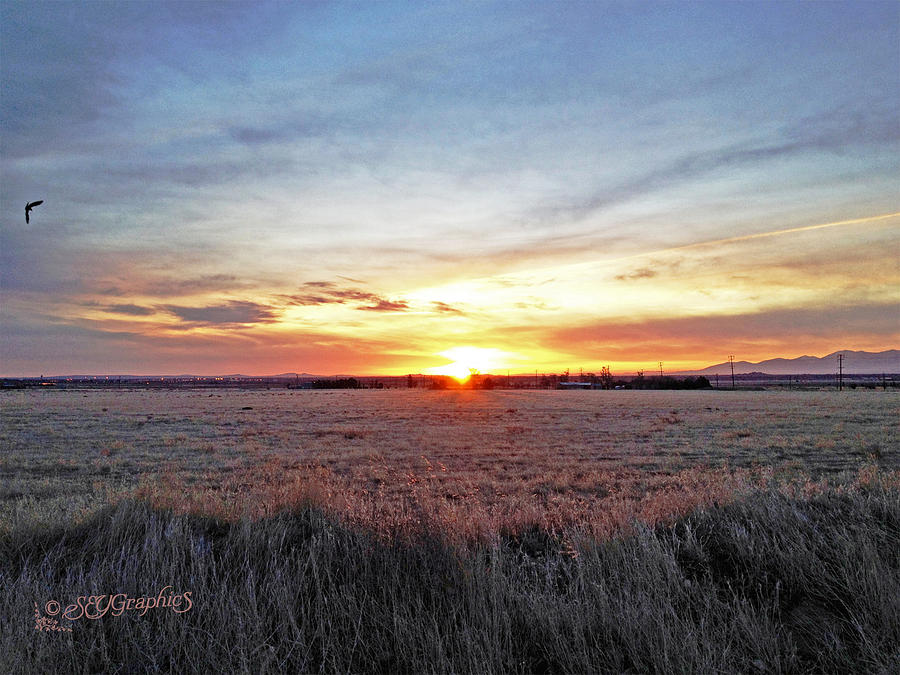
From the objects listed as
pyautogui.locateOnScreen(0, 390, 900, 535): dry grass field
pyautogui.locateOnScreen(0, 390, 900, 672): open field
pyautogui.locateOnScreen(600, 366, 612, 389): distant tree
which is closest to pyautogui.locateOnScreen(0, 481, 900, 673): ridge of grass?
pyautogui.locateOnScreen(0, 390, 900, 672): open field

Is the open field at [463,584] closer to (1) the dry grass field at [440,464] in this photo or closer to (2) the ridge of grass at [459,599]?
(2) the ridge of grass at [459,599]

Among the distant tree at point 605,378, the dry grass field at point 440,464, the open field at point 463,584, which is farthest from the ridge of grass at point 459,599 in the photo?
the distant tree at point 605,378

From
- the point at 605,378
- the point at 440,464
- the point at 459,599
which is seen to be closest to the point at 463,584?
the point at 459,599

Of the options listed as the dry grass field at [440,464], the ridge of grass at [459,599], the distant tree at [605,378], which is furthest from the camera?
the distant tree at [605,378]

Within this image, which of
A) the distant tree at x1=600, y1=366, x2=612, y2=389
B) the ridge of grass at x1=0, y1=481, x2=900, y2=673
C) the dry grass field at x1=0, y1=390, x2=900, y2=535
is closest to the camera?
the ridge of grass at x1=0, y1=481, x2=900, y2=673

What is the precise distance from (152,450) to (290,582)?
2093cm

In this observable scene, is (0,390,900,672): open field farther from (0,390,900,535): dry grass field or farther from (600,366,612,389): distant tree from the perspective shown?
(600,366,612,389): distant tree

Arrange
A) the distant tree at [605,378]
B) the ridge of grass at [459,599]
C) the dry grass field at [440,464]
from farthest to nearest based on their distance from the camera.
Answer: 1. the distant tree at [605,378]
2. the dry grass field at [440,464]
3. the ridge of grass at [459,599]

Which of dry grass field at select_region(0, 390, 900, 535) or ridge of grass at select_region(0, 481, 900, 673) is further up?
ridge of grass at select_region(0, 481, 900, 673)

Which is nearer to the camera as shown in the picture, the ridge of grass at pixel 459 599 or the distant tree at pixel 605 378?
the ridge of grass at pixel 459 599

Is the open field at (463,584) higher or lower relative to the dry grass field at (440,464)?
higher

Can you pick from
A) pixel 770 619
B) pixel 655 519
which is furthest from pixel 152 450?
pixel 770 619

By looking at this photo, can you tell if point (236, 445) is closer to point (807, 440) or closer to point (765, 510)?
point (765, 510)

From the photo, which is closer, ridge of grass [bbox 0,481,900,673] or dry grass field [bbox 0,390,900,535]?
ridge of grass [bbox 0,481,900,673]
